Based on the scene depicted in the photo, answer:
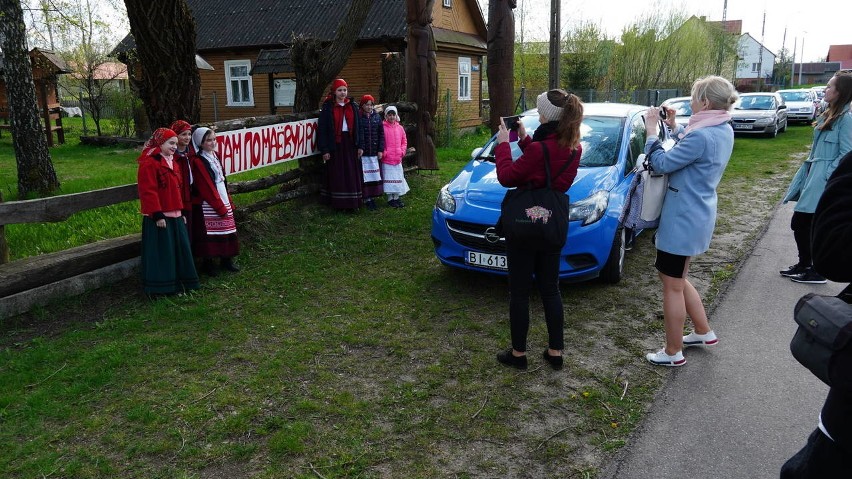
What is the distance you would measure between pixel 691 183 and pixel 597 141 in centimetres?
270

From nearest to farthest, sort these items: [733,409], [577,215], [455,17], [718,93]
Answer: [733,409]
[718,93]
[577,215]
[455,17]

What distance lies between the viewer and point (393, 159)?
9781 millimetres

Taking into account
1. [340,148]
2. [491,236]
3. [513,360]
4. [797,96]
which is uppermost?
[797,96]

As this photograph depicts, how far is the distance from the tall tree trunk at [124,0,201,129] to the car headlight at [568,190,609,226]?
4409 mm

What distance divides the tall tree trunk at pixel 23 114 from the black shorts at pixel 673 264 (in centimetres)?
1077

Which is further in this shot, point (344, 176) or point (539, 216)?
point (344, 176)

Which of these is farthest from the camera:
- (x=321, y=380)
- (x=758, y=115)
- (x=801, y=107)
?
(x=801, y=107)

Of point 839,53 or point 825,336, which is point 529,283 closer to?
point 825,336

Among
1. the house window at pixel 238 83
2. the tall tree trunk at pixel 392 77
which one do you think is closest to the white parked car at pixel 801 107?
the tall tree trunk at pixel 392 77

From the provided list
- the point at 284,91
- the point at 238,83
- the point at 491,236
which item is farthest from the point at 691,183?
the point at 238,83

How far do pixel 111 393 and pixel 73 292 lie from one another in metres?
2.01

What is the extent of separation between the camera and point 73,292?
18.6ft

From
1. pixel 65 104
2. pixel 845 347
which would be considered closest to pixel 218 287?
pixel 845 347

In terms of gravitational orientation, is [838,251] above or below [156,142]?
below
